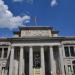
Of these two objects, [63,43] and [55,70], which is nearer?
[55,70]

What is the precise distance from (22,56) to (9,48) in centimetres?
530

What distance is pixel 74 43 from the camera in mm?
43344

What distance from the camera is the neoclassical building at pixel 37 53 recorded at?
127ft

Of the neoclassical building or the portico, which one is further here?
the neoclassical building

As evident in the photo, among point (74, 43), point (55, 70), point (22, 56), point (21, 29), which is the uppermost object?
point (21, 29)

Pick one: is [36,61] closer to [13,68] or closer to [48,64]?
[48,64]

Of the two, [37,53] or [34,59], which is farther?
[37,53]

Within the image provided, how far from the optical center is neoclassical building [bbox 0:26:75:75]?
38681 mm

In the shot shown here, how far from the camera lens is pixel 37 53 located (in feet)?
143

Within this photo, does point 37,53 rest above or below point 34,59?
above

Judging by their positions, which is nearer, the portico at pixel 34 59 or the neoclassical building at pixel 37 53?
the portico at pixel 34 59

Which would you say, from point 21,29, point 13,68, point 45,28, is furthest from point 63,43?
point 13,68

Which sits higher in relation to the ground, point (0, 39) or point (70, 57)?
point (0, 39)

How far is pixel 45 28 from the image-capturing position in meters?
42.7
